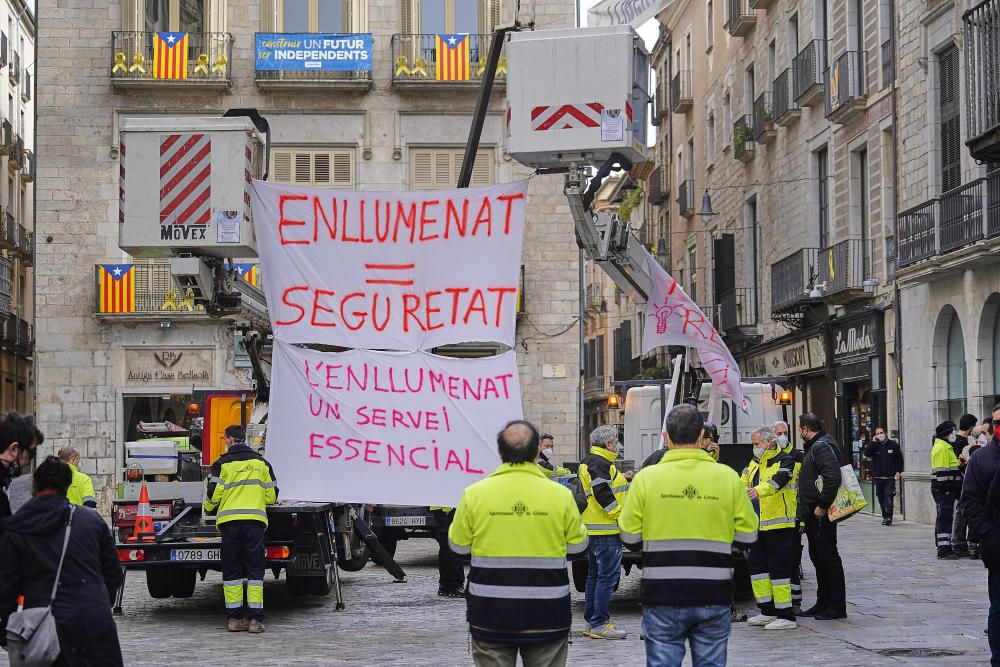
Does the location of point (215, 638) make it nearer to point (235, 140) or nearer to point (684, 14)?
point (235, 140)

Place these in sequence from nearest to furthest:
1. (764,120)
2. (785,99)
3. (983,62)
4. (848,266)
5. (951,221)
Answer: (983,62) < (951,221) < (848,266) < (785,99) < (764,120)

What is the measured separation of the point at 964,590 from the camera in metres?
15.5

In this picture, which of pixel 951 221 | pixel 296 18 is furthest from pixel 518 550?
pixel 296 18

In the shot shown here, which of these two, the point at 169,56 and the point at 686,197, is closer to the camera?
the point at 169,56

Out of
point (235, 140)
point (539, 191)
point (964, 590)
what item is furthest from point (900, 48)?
point (235, 140)

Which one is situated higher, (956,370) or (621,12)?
(621,12)

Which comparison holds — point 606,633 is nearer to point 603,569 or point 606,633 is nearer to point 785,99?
point 603,569

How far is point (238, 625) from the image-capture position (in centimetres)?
1316

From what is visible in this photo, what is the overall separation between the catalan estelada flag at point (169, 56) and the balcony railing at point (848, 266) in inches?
512

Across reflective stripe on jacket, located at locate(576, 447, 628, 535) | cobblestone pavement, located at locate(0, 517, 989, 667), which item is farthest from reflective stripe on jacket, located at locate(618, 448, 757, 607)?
reflective stripe on jacket, located at locate(576, 447, 628, 535)

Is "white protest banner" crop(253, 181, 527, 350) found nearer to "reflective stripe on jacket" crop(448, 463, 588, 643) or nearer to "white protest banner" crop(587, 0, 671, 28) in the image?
"white protest banner" crop(587, 0, 671, 28)

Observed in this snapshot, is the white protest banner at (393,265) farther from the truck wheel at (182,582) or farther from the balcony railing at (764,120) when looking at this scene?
the balcony railing at (764,120)

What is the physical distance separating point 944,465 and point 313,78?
49.6ft

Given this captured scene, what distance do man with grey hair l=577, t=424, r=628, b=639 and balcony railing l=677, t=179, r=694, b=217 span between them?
33810mm
